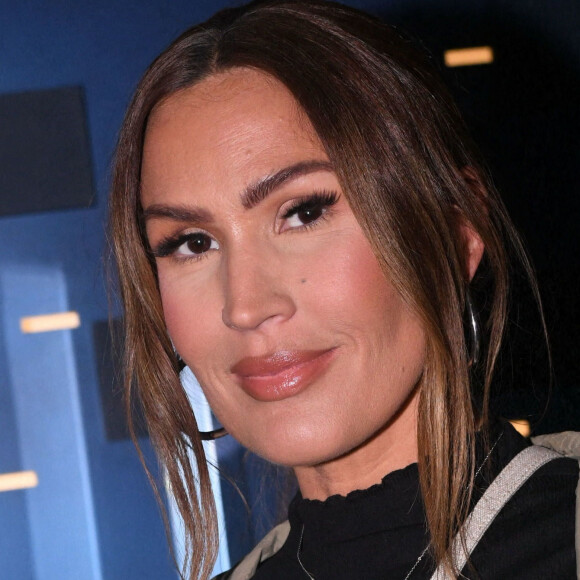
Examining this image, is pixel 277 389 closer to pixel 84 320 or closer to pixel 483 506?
pixel 483 506

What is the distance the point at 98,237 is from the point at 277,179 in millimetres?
510

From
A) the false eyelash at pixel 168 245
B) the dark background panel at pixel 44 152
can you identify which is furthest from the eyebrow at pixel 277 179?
the dark background panel at pixel 44 152

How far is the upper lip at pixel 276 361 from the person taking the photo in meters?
0.95

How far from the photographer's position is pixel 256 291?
93 cm

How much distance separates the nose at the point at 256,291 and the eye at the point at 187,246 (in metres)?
0.08

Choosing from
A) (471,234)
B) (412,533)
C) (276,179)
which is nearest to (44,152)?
(276,179)

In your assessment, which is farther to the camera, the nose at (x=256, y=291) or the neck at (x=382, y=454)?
the neck at (x=382, y=454)

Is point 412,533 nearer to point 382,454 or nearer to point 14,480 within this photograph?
point 382,454

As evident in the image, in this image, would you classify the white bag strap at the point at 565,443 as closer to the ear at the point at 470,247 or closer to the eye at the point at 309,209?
the ear at the point at 470,247

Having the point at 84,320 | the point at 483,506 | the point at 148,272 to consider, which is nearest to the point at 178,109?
the point at 148,272

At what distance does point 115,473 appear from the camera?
1380 mm

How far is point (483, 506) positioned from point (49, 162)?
816 mm

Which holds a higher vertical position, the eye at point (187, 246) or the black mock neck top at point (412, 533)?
the eye at point (187, 246)

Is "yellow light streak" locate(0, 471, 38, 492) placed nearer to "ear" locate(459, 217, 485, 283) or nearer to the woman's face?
the woman's face
